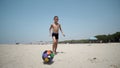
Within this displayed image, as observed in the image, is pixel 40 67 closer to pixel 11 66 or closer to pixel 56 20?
pixel 11 66

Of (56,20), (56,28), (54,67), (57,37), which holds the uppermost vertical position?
(56,20)

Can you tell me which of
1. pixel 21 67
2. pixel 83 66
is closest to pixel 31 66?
pixel 21 67

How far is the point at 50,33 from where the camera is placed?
5742mm

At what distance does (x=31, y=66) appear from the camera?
3602 mm

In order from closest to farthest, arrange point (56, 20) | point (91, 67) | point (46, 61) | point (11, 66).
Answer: point (91, 67)
point (11, 66)
point (46, 61)
point (56, 20)

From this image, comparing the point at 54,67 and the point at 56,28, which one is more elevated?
the point at 56,28

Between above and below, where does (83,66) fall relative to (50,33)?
below

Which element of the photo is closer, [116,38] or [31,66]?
[31,66]

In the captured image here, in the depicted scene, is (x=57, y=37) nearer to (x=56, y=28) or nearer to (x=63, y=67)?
(x=56, y=28)

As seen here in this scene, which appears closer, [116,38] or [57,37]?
A: [57,37]

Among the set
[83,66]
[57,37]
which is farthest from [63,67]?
[57,37]

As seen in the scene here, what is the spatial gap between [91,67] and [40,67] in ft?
5.16

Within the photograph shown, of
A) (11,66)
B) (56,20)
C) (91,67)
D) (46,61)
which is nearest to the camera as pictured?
(91,67)

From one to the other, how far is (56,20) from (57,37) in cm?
88
